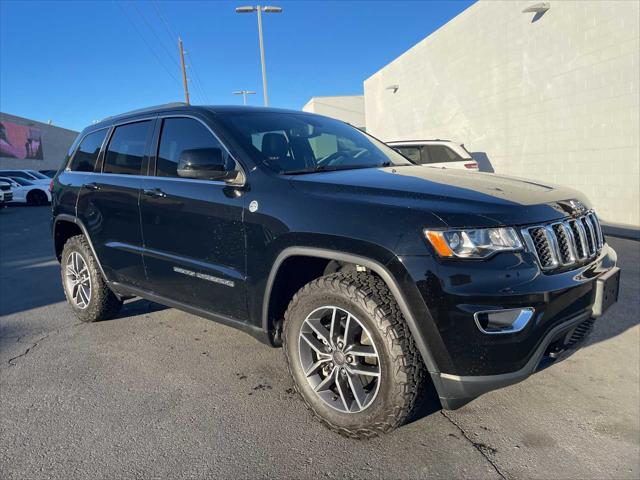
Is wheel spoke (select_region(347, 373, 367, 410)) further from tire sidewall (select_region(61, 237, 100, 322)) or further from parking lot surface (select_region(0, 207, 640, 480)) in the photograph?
tire sidewall (select_region(61, 237, 100, 322))

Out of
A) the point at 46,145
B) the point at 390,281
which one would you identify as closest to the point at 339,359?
the point at 390,281

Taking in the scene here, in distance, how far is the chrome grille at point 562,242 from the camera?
220 centimetres

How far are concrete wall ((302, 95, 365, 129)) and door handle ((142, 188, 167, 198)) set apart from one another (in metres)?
34.1

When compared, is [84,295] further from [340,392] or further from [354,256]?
[354,256]

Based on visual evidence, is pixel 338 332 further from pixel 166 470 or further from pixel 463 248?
pixel 166 470

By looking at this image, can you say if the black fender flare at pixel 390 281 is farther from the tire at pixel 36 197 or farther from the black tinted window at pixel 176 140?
the tire at pixel 36 197

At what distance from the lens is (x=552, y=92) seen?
10.6 metres

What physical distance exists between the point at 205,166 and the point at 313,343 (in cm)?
126

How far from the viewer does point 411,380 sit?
225cm

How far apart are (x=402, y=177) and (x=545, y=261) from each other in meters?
0.90

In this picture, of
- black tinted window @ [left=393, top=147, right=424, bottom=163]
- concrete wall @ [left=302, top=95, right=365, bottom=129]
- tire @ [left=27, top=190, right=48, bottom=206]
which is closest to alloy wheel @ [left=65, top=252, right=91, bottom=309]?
black tinted window @ [left=393, top=147, right=424, bottom=163]

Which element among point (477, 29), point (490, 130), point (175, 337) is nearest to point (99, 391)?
point (175, 337)

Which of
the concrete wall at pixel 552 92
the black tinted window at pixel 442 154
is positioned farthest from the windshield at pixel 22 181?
the black tinted window at pixel 442 154

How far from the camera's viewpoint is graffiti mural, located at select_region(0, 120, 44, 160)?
113 feet
